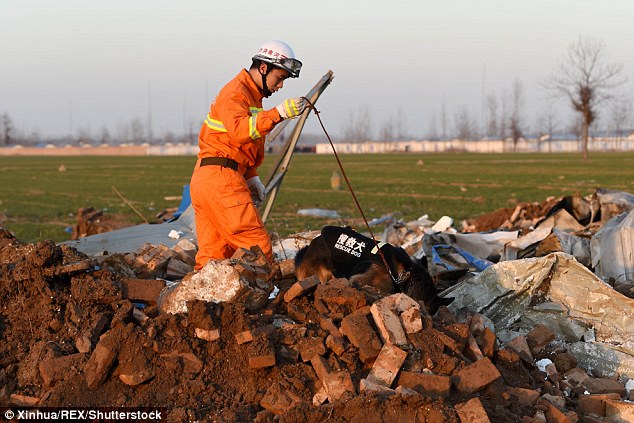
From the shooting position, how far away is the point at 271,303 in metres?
5.32

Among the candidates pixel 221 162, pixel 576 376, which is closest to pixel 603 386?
pixel 576 376

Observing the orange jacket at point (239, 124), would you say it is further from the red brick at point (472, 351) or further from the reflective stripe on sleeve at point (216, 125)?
the red brick at point (472, 351)

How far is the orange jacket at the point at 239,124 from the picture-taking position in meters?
6.12

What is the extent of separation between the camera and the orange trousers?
6371 millimetres

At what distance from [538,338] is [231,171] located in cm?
278

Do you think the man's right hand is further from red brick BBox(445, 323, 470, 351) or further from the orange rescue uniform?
red brick BBox(445, 323, 470, 351)

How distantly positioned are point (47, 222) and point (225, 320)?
1502 centimetres

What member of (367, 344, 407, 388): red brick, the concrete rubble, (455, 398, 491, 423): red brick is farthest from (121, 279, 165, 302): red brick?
(455, 398, 491, 423): red brick

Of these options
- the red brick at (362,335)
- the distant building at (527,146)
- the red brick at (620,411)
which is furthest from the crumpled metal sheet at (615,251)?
the distant building at (527,146)

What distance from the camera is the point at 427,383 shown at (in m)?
4.30

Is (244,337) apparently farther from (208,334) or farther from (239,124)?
(239,124)

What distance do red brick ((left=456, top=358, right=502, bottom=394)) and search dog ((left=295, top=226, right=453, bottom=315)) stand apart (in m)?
1.39

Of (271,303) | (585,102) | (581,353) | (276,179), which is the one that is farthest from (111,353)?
(585,102)

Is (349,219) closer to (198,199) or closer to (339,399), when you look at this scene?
(198,199)
